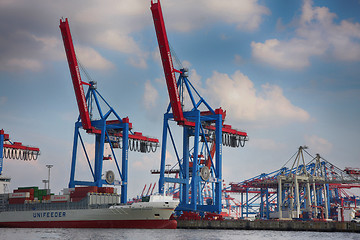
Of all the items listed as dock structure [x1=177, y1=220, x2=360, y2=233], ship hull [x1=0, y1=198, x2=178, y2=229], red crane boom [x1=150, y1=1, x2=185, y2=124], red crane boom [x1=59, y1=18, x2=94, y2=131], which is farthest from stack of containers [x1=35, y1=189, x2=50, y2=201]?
red crane boom [x1=150, y1=1, x2=185, y2=124]

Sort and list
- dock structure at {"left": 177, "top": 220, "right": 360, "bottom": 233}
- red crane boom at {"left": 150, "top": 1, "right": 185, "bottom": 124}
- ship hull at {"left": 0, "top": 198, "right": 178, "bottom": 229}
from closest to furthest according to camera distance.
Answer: dock structure at {"left": 177, "top": 220, "right": 360, "bottom": 233}
ship hull at {"left": 0, "top": 198, "right": 178, "bottom": 229}
red crane boom at {"left": 150, "top": 1, "right": 185, "bottom": 124}

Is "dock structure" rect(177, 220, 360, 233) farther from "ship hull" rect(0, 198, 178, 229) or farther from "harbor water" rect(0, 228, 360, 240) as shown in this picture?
"ship hull" rect(0, 198, 178, 229)

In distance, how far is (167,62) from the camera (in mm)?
76938

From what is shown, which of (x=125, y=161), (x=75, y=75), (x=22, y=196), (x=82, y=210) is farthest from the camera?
(x=125, y=161)

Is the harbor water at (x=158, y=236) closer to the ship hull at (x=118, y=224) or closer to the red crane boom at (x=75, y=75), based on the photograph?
the ship hull at (x=118, y=224)

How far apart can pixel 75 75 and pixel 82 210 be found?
22867 millimetres

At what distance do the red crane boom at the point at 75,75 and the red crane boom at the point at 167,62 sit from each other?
15.5m

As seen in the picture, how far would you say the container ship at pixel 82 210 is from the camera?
2753 inches

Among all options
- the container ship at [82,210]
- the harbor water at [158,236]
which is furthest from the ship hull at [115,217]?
the harbor water at [158,236]

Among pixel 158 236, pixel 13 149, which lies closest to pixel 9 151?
pixel 13 149

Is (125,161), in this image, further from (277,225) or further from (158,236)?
(158,236)

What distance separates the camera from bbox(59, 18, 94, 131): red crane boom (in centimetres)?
8306

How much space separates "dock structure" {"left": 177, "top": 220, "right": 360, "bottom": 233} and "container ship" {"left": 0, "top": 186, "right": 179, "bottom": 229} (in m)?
5.40

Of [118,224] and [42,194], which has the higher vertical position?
[42,194]
